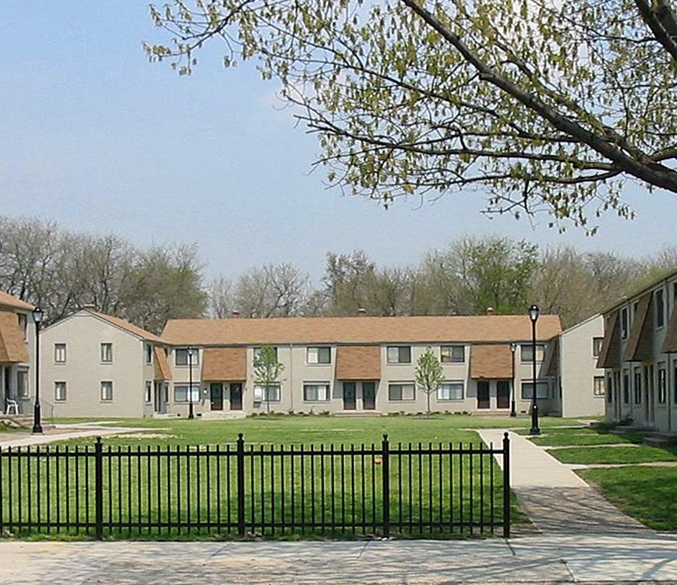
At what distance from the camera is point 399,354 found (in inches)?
3093

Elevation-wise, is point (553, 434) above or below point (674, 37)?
below

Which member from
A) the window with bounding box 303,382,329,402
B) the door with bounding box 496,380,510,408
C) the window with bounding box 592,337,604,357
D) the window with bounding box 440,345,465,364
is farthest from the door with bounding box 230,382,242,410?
the window with bounding box 592,337,604,357

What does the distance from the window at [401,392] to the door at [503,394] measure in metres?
5.62

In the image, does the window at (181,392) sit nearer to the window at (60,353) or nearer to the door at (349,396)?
the window at (60,353)

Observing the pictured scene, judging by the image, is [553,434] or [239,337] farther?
[239,337]

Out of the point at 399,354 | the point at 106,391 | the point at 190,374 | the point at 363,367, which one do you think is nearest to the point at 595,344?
the point at 399,354

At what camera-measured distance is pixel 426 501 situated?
61.5ft

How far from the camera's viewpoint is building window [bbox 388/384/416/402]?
3073 inches

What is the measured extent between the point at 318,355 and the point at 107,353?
14.3m

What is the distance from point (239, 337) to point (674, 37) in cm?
6893

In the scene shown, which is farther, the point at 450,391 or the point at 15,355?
the point at 450,391

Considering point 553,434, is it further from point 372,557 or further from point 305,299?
point 305,299

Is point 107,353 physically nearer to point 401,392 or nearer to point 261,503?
point 401,392

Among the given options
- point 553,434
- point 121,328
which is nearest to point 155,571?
point 553,434
